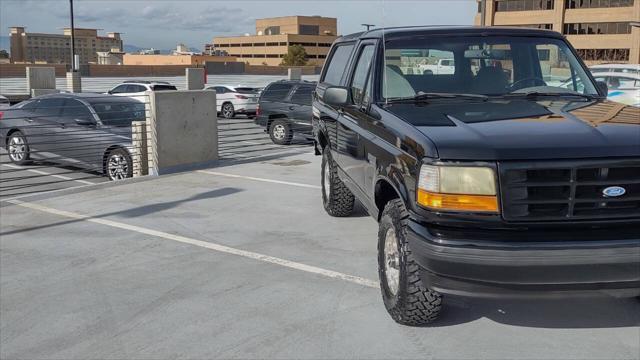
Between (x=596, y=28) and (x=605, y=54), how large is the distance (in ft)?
12.2

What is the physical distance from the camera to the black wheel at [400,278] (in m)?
3.81

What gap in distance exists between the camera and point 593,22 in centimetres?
8050

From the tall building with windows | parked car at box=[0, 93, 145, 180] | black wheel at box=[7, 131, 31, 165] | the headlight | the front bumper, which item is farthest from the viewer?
the tall building with windows

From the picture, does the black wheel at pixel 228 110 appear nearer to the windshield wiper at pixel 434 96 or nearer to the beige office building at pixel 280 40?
the windshield wiper at pixel 434 96

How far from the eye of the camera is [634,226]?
3.40 m

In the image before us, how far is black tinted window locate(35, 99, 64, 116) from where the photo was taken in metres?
11.5

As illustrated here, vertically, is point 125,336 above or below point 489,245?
below

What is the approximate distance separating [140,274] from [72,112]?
23.0ft

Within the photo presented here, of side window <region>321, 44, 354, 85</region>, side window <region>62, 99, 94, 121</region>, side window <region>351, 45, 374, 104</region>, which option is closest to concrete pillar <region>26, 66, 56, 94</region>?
side window <region>62, 99, 94, 121</region>

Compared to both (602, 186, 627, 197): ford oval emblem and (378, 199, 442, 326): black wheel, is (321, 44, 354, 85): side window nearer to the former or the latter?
(378, 199, 442, 326): black wheel

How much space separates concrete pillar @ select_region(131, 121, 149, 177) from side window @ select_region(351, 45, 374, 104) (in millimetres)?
5430

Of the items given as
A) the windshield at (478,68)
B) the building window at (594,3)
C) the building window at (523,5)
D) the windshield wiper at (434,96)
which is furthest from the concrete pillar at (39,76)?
the building window at (523,5)

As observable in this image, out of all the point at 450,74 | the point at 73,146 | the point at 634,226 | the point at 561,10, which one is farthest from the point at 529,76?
the point at 561,10

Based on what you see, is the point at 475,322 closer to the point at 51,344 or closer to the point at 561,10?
the point at 51,344
